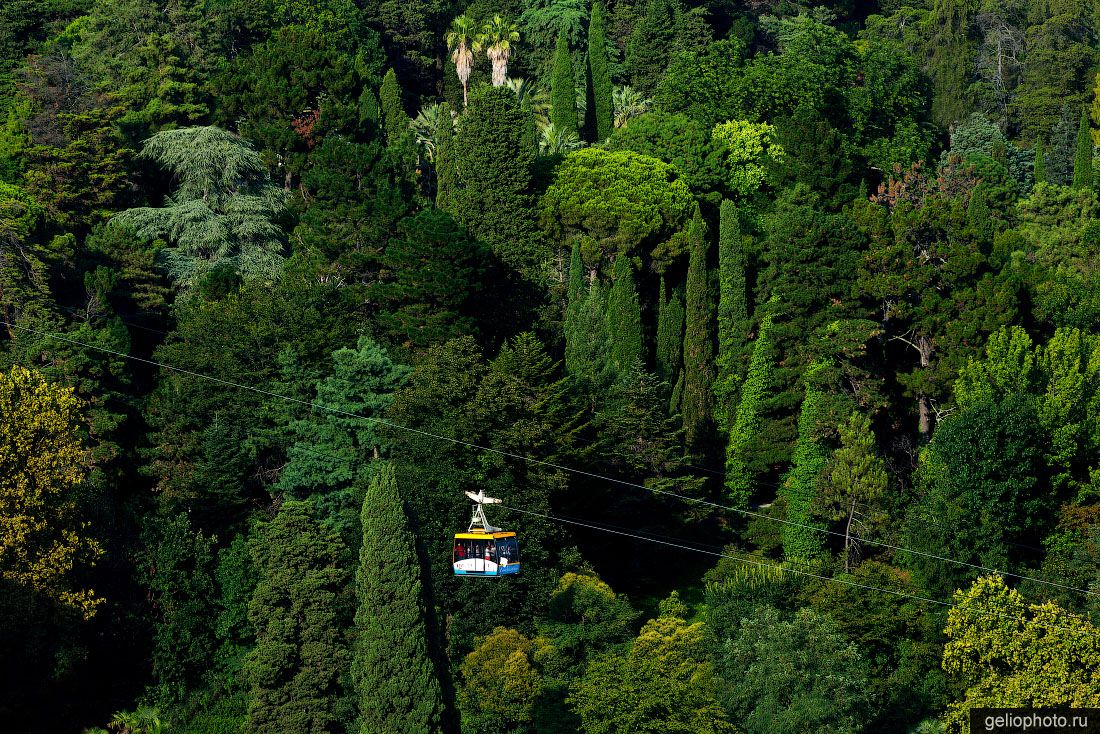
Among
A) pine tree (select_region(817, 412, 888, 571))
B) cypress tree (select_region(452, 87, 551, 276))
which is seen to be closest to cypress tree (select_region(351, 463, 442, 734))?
pine tree (select_region(817, 412, 888, 571))

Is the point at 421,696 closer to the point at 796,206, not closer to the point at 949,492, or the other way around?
the point at 949,492

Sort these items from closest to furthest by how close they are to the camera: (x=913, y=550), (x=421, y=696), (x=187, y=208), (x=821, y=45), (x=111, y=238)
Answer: (x=421, y=696) < (x=913, y=550) < (x=111, y=238) < (x=187, y=208) < (x=821, y=45)

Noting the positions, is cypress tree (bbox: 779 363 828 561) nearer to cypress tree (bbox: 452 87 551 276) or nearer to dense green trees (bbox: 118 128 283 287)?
cypress tree (bbox: 452 87 551 276)

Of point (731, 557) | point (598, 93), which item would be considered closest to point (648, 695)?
point (731, 557)

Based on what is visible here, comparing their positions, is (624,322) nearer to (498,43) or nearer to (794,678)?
(794,678)

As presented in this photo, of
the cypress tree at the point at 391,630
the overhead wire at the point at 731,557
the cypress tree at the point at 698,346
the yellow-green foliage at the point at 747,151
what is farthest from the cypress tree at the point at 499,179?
the cypress tree at the point at 391,630

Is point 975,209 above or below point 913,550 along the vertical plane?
above

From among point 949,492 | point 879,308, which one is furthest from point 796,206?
point 949,492

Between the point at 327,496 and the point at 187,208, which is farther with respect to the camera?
the point at 187,208
